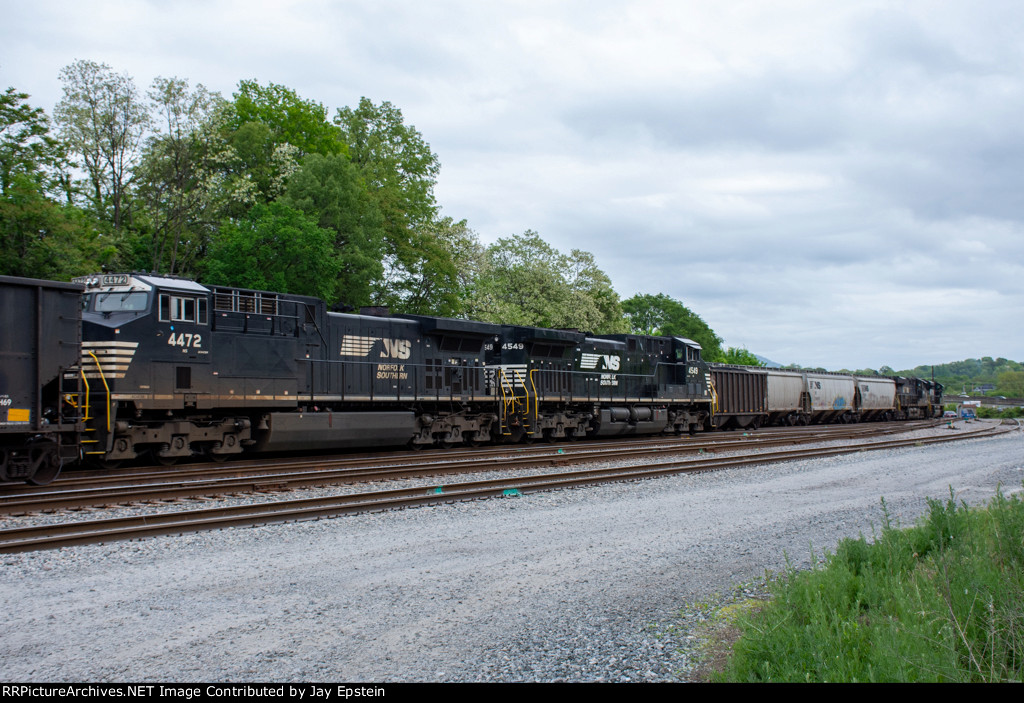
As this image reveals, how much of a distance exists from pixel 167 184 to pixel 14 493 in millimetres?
26840

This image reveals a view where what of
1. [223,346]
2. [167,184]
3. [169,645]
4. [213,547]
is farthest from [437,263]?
[169,645]

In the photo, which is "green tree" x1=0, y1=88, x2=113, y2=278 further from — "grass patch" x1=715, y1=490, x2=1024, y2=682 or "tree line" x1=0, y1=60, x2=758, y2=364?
"grass patch" x1=715, y1=490, x2=1024, y2=682

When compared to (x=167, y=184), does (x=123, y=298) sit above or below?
below

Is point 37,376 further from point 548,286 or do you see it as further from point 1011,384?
point 1011,384

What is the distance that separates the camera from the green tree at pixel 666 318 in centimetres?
10381

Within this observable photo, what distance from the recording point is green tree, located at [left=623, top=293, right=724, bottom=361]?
10381cm

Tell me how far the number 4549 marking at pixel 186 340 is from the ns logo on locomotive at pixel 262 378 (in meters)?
0.03

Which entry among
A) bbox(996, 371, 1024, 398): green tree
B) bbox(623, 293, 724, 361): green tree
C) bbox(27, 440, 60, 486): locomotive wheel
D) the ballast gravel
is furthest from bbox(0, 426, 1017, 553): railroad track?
bbox(996, 371, 1024, 398): green tree

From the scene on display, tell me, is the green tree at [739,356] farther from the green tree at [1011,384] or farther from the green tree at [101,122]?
the green tree at [101,122]

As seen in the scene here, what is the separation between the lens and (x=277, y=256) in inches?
1192

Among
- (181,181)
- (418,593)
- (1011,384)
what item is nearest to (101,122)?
(181,181)

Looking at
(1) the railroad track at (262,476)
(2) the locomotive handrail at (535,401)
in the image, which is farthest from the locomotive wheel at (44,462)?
(2) the locomotive handrail at (535,401)

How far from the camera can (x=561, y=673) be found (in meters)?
4.72
